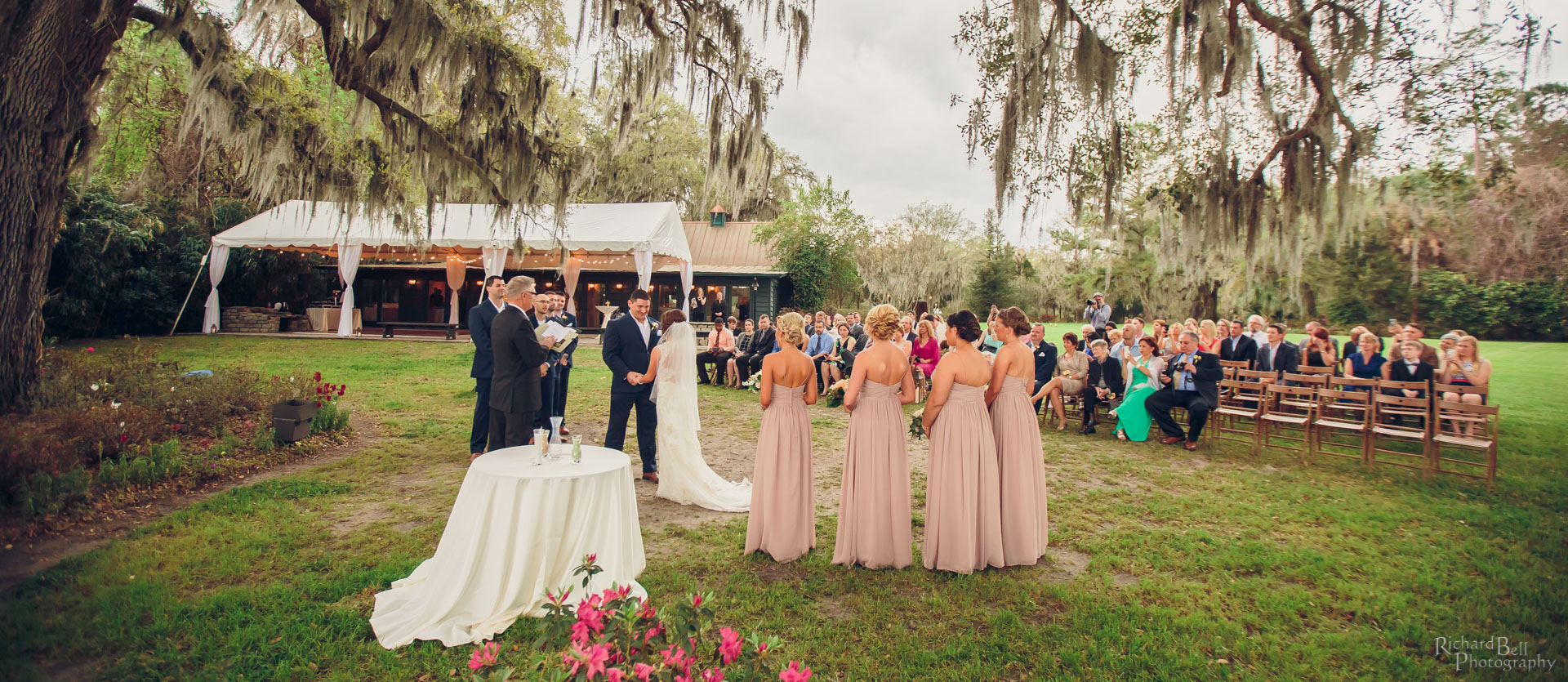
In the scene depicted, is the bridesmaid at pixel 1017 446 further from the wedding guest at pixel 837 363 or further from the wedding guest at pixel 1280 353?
the wedding guest at pixel 837 363

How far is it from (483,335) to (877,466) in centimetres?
402

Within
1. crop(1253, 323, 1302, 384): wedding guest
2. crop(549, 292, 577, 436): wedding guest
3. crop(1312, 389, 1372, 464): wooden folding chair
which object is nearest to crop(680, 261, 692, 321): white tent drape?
crop(549, 292, 577, 436): wedding guest

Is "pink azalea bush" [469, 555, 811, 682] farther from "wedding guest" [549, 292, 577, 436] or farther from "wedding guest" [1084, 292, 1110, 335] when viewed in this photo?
"wedding guest" [1084, 292, 1110, 335]

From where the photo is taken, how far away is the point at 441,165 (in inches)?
313

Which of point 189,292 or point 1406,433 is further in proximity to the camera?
point 189,292

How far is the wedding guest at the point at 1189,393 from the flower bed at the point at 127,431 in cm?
953

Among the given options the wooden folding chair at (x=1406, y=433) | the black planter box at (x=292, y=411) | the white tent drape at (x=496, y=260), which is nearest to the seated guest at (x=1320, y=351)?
the wooden folding chair at (x=1406, y=433)

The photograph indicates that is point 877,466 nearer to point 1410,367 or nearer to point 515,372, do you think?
point 515,372

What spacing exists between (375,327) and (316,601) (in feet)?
68.6

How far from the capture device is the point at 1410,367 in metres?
7.04

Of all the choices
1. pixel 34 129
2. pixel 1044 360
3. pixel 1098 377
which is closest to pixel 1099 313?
pixel 1044 360

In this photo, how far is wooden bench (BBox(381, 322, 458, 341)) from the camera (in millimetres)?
18391

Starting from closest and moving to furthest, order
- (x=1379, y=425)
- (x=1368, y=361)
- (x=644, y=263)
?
(x=1379, y=425) < (x=1368, y=361) < (x=644, y=263)

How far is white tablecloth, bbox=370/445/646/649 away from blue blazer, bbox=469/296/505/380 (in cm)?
298
